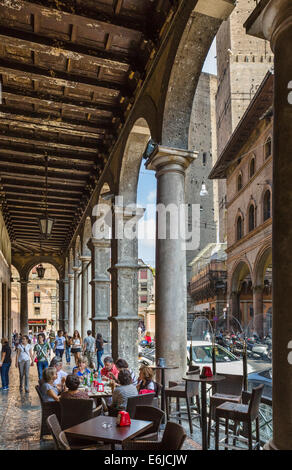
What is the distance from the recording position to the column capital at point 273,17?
3.05m

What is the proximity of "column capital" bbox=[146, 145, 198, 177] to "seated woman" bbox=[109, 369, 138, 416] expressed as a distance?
9.52 feet

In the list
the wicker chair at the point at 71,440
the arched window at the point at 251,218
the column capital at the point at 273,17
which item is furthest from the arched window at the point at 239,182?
the wicker chair at the point at 71,440

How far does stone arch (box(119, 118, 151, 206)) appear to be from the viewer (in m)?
A: 8.23

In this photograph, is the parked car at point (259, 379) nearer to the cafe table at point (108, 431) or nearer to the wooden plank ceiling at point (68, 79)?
the cafe table at point (108, 431)

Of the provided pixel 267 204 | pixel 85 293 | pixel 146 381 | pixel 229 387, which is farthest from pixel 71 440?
pixel 267 204

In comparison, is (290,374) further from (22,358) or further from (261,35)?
(22,358)

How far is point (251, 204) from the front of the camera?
1015 inches

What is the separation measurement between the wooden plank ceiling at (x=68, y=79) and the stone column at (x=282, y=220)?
3182 mm

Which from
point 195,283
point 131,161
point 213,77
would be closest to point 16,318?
point 195,283

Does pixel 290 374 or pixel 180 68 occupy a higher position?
pixel 180 68

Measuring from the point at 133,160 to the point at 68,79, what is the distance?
2180 millimetres

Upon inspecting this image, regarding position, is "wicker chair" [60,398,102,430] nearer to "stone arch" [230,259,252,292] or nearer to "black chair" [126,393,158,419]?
"black chair" [126,393,158,419]

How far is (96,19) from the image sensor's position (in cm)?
596

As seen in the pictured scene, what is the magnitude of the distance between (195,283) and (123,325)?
111 feet
